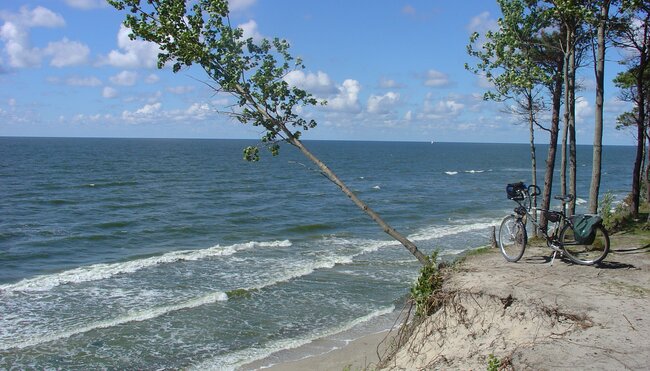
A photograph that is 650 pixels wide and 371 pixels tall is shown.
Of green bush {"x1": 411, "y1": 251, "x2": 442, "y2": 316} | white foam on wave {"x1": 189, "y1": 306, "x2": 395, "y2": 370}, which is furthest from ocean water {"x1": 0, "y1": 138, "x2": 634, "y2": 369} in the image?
Result: green bush {"x1": 411, "y1": 251, "x2": 442, "y2": 316}

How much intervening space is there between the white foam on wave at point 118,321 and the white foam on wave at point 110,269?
4273 millimetres

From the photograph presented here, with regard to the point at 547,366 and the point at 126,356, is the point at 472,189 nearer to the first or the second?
the point at 126,356

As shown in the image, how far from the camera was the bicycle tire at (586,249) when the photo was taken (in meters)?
9.15

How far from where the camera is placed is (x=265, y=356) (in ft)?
39.4

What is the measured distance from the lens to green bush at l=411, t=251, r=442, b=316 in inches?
326

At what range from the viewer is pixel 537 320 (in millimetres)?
7059

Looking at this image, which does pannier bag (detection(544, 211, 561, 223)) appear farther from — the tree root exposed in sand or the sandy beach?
the tree root exposed in sand

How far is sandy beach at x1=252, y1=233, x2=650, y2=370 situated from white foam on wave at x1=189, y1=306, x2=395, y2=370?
4742mm

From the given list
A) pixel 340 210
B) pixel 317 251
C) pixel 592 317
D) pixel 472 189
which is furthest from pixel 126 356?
pixel 472 189

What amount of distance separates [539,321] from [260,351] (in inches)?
276

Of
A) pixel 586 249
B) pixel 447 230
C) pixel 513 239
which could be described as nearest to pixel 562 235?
pixel 513 239

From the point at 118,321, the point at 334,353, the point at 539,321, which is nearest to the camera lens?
the point at 539,321

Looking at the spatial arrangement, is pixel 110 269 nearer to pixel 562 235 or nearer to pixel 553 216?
pixel 553 216

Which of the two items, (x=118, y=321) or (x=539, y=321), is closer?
(x=539, y=321)
